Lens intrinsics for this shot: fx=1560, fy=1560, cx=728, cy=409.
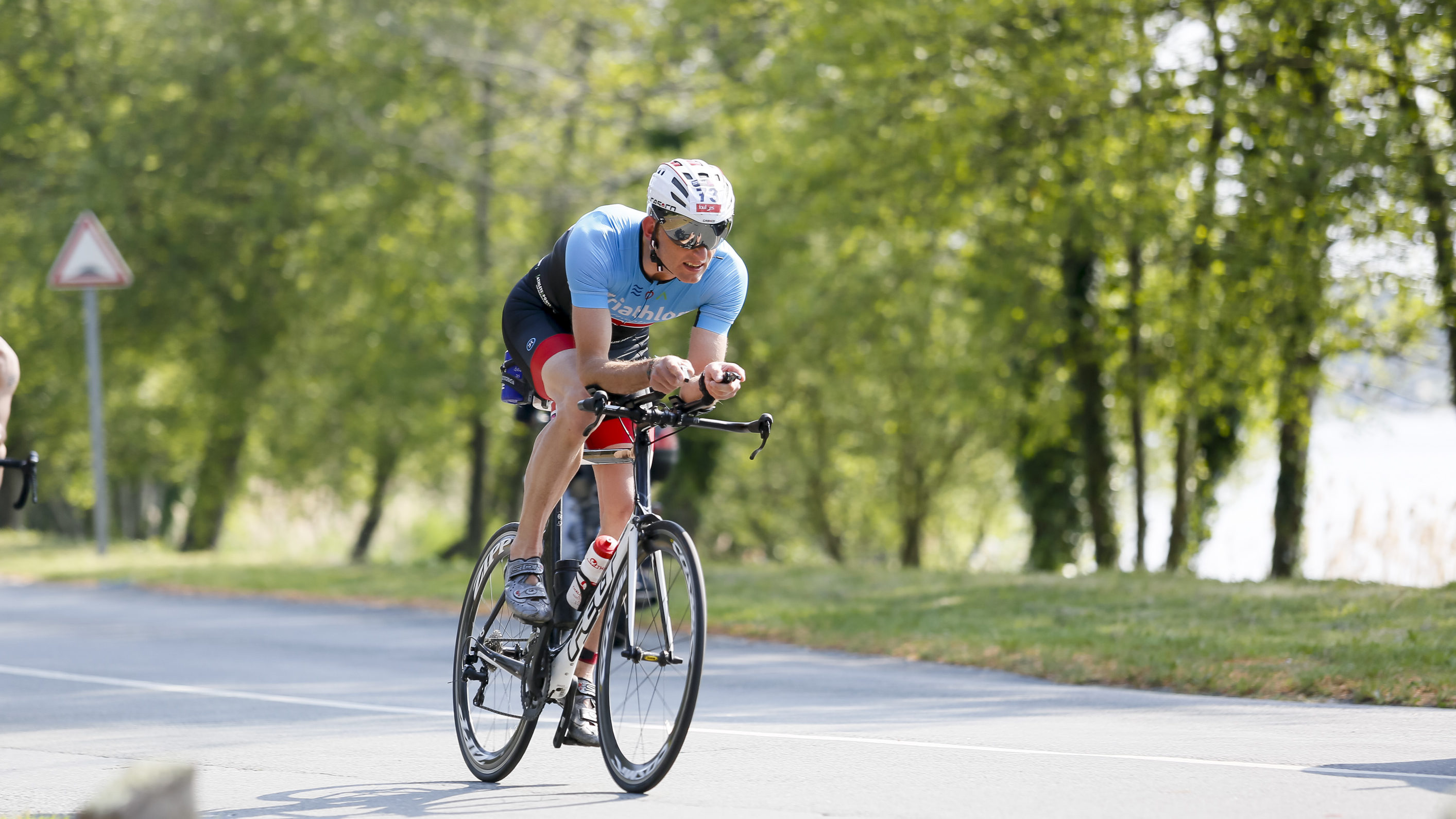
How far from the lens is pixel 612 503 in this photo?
5.75m

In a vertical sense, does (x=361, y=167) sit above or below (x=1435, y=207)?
above

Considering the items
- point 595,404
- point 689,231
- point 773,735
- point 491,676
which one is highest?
point 689,231

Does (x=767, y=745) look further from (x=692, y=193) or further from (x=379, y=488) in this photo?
(x=379, y=488)

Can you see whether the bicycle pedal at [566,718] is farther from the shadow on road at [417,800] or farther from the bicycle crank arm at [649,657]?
the bicycle crank arm at [649,657]

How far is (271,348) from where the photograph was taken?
24562 mm

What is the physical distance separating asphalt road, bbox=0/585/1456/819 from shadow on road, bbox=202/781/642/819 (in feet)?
0.05

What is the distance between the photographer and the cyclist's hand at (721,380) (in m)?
5.09

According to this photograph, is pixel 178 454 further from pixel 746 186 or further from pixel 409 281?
pixel 746 186

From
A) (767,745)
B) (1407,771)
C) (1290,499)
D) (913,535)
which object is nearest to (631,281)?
(767,745)

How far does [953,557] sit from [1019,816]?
42.1 meters

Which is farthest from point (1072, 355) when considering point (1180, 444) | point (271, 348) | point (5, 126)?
point (5, 126)

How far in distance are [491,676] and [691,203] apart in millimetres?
2161

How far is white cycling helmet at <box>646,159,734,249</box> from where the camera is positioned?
5.25 metres

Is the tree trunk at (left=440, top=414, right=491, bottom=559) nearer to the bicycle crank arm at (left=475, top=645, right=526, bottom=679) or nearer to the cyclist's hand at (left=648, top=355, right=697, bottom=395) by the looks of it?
the bicycle crank arm at (left=475, top=645, right=526, bottom=679)
